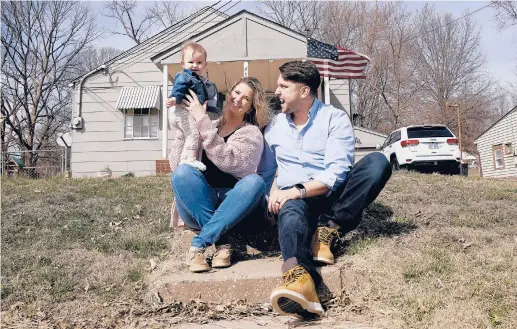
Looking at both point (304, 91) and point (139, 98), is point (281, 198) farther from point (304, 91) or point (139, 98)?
point (139, 98)

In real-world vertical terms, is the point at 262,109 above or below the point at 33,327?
above

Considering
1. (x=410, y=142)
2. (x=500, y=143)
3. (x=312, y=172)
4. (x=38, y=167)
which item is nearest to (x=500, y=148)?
(x=500, y=143)

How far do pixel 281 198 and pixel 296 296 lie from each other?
667 millimetres

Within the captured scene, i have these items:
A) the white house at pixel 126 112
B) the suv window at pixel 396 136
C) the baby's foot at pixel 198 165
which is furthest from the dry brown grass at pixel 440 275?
the white house at pixel 126 112

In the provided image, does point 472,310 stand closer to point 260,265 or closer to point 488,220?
point 260,265

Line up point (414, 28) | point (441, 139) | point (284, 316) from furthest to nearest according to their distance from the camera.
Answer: point (414, 28) → point (441, 139) → point (284, 316)

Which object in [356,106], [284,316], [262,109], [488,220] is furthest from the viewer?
[356,106]

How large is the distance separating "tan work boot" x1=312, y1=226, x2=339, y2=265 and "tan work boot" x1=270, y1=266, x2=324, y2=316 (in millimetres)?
428

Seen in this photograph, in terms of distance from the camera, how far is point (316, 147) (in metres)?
2.71

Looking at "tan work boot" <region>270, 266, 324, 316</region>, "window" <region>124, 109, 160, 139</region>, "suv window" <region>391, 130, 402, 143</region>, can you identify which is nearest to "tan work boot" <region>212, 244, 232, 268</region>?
"tan work boot" <region>270, 266, 324, 316</region>

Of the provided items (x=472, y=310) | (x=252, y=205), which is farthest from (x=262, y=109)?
(x=472, y=310)

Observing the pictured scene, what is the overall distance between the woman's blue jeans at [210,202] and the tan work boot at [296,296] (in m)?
0.65

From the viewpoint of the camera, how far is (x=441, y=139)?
35.4ft

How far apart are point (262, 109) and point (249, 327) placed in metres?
1.47
